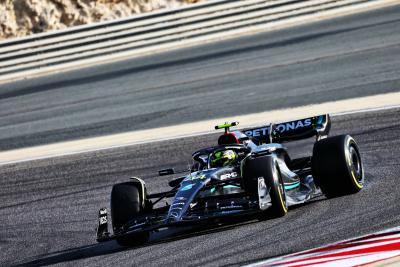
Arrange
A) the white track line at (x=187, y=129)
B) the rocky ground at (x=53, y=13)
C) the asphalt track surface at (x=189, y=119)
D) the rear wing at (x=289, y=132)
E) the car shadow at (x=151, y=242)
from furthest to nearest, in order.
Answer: the rocky ground at (x=53, y=13)
the white track line at (x=187, y=129)
the rear wing at (x=289, y=132)
the car shadow at (x=151, y=242)
the asphalt track surface at (x=189, y=119)

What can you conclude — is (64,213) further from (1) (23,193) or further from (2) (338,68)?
(2) (338,68)

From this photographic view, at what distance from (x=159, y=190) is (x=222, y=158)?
103 inches

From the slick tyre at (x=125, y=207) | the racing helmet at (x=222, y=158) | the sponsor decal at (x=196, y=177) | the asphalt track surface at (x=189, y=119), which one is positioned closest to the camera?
the asphalt track surface at (x=189, y=119)

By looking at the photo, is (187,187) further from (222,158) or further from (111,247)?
(111,247)

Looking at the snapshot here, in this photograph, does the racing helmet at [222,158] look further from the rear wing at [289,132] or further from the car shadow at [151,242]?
the rear wing at [289,132]

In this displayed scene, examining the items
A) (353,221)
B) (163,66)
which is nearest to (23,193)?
(353,221)

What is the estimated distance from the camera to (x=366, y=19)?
22812mm

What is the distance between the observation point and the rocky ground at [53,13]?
26.4 m

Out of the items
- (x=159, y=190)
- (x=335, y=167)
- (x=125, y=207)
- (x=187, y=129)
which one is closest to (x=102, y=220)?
(x=125, y=207)

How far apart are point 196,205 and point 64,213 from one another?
9.87ft

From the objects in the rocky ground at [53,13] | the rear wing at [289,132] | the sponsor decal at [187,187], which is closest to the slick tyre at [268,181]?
the sponsor decal at [187,187]

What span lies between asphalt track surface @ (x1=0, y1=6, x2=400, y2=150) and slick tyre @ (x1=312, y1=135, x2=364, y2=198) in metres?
6.57

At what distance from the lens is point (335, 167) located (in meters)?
9.81

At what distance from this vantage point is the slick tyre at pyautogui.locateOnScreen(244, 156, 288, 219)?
29.8 feet
